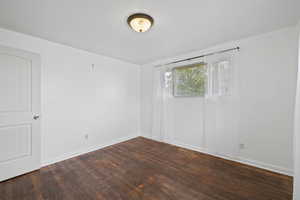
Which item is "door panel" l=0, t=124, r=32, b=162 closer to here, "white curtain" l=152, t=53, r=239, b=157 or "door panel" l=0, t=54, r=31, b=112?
"door panel" l=0, t=54, r=31, b=112

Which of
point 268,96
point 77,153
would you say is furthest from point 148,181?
point 268,96

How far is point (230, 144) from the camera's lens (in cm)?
250

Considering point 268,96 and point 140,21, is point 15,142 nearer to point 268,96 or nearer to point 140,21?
point 140,21

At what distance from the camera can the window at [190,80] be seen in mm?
3043

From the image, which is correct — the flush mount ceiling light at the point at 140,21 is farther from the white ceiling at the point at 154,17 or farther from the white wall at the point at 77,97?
the white wall at the point at 77,97

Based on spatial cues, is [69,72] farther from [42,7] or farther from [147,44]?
[147,44]

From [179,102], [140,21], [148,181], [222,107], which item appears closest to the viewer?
[140,21]

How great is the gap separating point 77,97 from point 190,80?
2757 mm

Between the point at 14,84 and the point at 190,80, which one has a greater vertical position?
the point at 190,80

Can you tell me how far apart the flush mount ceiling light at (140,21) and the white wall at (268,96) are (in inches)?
71.6

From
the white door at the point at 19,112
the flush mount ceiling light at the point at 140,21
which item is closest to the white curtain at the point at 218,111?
the flush mount ceiling light at the point at 140,21

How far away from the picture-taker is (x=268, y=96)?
221 centimetres

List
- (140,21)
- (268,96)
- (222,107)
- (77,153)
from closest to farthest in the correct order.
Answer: (140,21) < (268,96) < (222,107) < (77,153)

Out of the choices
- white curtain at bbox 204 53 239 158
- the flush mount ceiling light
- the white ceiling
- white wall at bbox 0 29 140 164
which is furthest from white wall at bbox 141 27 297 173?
white wall at bbox 0 29 140 164
